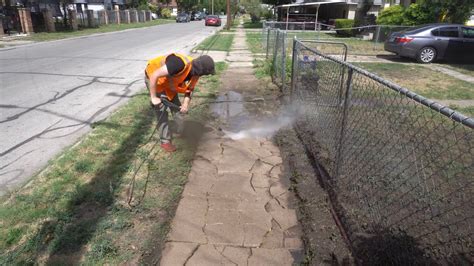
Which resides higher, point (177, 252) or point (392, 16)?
point (392, 16)

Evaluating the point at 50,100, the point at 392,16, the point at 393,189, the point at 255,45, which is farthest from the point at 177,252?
the point at 392,16

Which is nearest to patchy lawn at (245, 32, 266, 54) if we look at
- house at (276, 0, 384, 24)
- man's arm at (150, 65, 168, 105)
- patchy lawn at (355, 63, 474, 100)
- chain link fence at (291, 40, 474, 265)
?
patchy lawn at (355, 63, 474, 100)

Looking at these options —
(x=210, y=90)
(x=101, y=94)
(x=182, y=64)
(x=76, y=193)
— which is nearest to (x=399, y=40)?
(x=210, y=90)

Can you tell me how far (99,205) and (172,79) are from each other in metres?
1.69

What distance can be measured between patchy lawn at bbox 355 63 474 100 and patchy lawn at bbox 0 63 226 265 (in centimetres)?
665

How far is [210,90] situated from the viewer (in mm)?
8562

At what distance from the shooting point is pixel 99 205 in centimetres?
354

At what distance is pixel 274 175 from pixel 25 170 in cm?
294

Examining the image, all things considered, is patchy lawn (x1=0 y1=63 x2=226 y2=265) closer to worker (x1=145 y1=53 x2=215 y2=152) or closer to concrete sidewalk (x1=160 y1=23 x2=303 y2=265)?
concrete sidewalk (x1=160 y1=23 x2=303 y2=265)

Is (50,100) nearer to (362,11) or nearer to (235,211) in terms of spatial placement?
(235,211)

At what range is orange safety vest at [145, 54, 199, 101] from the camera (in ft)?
13.8

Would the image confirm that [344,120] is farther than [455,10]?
No

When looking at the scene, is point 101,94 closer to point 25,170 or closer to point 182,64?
point 25,170

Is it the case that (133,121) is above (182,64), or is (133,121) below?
below
